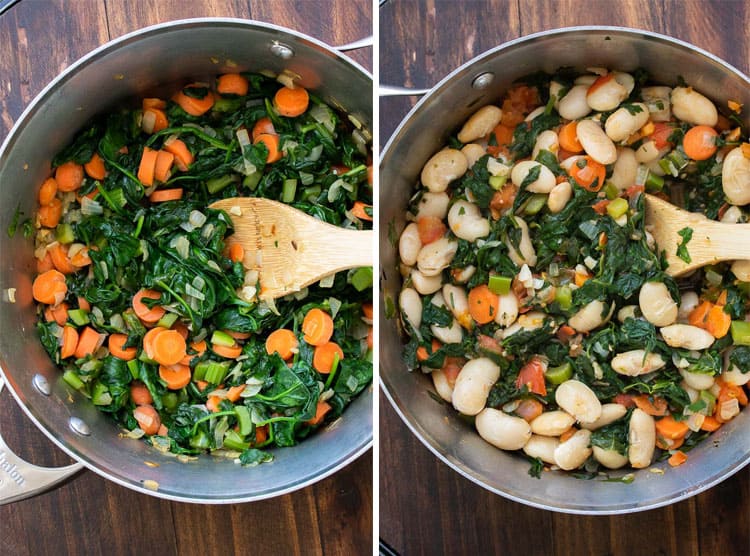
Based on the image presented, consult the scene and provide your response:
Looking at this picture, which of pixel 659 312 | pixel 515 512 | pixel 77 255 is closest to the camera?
pixel 659 312

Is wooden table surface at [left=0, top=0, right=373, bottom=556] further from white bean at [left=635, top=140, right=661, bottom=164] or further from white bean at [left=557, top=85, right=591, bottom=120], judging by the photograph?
white bean at [left=635, top=140, right=661, bottom=164]

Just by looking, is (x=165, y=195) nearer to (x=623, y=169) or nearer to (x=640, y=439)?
(x=623, y=169)

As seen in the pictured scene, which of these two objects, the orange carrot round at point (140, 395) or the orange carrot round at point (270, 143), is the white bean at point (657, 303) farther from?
the orange carrot round at point (140, 395)

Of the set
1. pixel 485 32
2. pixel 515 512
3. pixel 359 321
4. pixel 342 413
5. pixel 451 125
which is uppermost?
pixel 485 32

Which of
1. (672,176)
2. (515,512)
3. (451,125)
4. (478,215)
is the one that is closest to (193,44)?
(451,125)

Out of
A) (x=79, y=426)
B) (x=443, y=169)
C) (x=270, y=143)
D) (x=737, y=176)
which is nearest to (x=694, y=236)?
(x=737, y=176)

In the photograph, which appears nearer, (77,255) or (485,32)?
(485,32)

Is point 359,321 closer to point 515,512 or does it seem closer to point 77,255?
point 515,512
